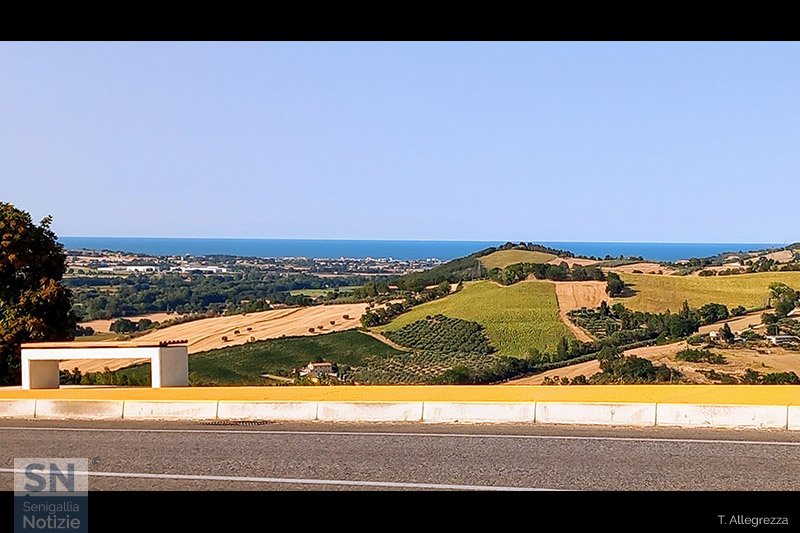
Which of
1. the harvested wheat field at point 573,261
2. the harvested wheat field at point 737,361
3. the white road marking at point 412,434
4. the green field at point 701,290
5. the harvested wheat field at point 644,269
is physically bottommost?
the harvested wheat field at point 737,361

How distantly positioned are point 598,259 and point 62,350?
3595 centimetres

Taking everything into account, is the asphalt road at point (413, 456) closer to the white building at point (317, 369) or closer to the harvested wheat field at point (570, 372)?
the harvested wheat field at point (570, 372)

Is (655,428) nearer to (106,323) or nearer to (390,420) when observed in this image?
(390,420)

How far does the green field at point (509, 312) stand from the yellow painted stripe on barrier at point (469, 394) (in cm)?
1896

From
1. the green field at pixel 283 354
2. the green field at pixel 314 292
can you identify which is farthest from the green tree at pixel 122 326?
the green field at pixel 314 292

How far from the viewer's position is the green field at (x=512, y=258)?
4859cm

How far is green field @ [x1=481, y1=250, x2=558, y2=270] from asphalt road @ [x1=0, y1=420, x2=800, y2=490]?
35.7 meters

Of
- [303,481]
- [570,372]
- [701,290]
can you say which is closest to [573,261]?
[701,290]

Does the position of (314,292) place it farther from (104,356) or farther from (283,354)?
(104,356)

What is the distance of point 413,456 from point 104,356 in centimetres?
699

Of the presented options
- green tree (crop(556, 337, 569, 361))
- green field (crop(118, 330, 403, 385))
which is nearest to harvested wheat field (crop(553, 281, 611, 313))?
green tree (crop(556, 337, 569, 361))

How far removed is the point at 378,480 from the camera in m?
9.66
